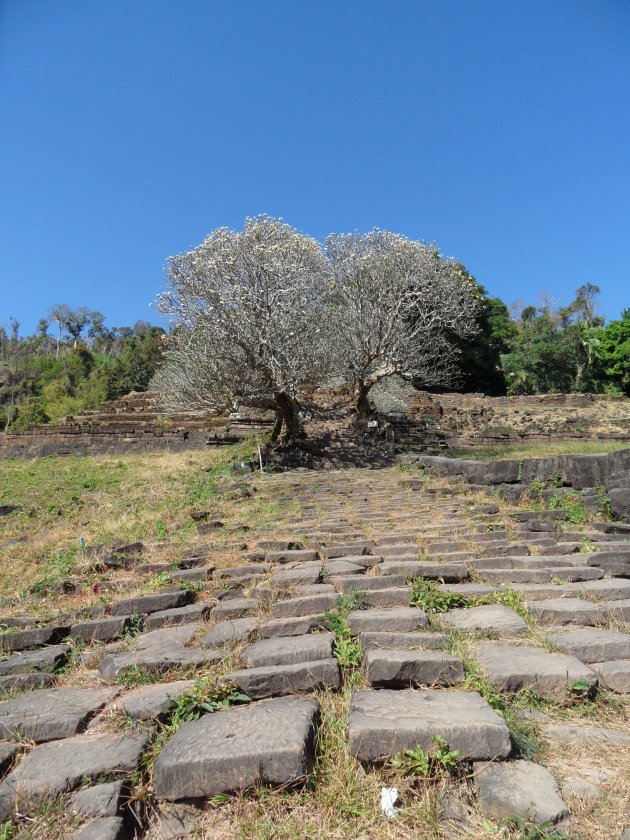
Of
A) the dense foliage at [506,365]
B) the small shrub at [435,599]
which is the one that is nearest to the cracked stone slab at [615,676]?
the small shrub at [435,599]

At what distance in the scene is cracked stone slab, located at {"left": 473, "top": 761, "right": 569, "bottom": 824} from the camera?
5.32 feet

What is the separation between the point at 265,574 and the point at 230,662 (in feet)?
5.31

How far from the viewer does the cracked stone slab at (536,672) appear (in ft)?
7.47

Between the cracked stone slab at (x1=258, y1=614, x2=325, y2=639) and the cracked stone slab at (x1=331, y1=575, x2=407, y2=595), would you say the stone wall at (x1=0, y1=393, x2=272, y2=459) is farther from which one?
the cracked stone slab at (x1=258, y1=614, x2=325, y2=639)

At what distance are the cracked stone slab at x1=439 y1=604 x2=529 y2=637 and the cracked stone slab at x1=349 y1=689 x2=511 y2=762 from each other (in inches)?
32.7

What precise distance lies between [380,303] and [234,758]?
16217 mm

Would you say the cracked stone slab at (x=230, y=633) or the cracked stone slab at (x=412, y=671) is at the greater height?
the cracked stone slab at (x=412, y=671)

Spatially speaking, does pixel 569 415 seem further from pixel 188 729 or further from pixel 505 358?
pixel 188 729

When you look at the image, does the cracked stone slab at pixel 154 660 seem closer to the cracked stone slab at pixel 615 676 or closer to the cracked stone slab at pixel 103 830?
the cracked stone slab at pixel 103 830

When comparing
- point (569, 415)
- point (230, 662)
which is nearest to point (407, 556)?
point (230, 662)

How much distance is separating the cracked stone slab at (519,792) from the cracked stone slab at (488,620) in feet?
3.53

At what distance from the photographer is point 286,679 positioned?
2.39 meters

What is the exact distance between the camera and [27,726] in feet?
7.42

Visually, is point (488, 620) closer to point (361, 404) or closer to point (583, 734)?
point (583, 734)
